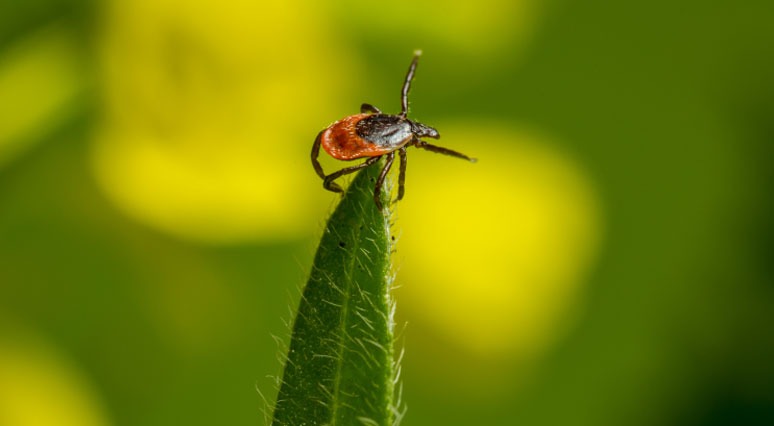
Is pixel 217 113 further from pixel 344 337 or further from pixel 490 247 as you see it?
pixel 344 337

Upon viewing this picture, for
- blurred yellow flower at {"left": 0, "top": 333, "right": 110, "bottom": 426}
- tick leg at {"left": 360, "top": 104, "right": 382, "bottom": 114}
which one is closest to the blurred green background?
blurred yellow flower at {"left": 0, "top": 333, "right": 110, "bottom": 426}

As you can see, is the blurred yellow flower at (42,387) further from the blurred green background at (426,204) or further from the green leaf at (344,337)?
the green leaf at (344,337)

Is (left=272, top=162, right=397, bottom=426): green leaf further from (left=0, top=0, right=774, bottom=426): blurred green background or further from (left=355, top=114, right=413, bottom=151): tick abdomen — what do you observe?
(left=0, top=0, right=774, bottom=426): blurred green background

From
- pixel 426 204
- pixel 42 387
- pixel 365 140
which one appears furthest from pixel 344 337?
pixel 426 204

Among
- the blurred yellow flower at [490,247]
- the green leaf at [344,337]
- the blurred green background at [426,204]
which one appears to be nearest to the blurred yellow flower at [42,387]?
the blurred green background at [426,204]

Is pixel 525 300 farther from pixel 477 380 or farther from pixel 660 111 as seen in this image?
pixel 660 111
